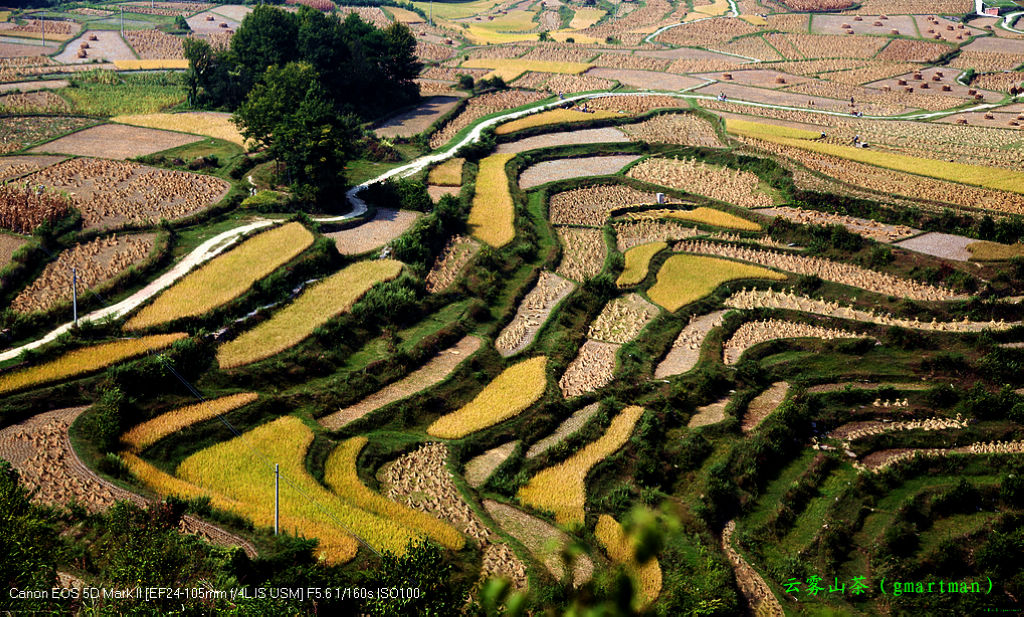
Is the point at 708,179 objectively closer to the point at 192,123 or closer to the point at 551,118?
the point at 551,118

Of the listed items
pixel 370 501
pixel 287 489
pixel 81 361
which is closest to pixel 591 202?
pixel 370 501

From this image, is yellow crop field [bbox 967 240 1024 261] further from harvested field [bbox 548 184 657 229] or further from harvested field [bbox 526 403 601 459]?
harvested field [bbox 526 403 601 459]

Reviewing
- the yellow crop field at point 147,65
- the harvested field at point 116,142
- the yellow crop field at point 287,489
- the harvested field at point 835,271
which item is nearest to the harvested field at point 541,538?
the yellow crop field at point 287,489

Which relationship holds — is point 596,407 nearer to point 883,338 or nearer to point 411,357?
point 411,357

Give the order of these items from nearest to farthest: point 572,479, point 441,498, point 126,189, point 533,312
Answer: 1. point 441,498
2. point 572,479
3. point 533,312
4. point 126,189

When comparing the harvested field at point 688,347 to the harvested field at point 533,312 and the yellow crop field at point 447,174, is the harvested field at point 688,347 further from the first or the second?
the yellow crop field at point 447,174

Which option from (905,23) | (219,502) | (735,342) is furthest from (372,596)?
(905,23)
